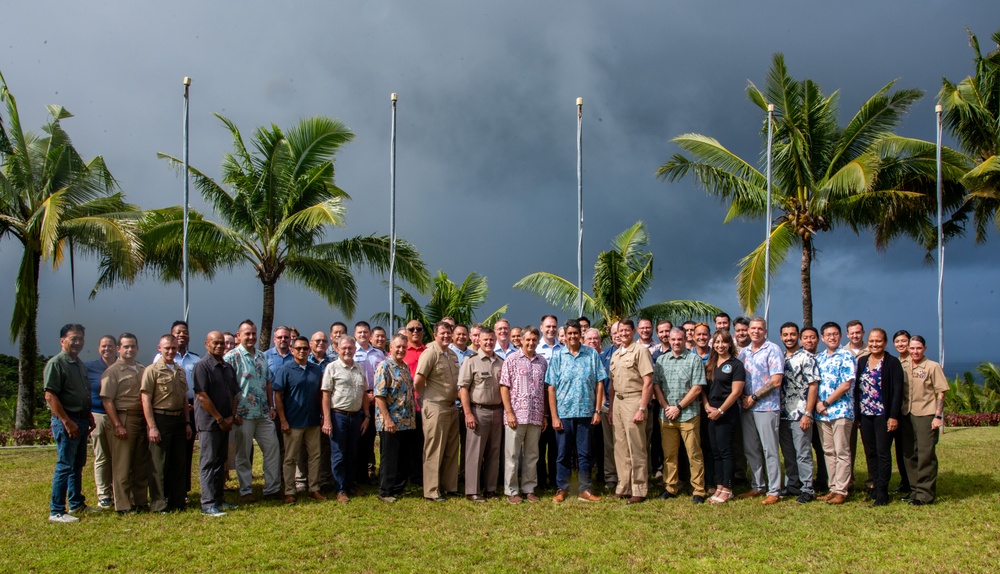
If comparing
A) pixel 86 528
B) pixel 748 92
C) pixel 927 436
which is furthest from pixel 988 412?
pixel 86 528

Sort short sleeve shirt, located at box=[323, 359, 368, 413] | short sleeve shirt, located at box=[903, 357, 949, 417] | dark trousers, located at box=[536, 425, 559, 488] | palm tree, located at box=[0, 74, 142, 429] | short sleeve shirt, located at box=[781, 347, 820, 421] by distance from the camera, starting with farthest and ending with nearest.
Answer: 1. palm tree, located at box=[0, 74, 142, 429]
2. dark trousers, located at box=[536, 425, 559, 488]
3. short sleeve shirt, located at box=[323, 359, 368, 413]
4. short sleeve shirt, located at box=[781, 347, 820, 421]
5. short sleeve shirt, located at box=[903, 357, 949, 417]

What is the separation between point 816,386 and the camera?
27.7 feet

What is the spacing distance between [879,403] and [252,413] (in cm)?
666

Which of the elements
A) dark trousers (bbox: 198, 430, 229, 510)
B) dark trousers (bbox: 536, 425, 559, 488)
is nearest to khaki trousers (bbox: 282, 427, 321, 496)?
dark trousers (bbox: 198, 430, 229, 510)

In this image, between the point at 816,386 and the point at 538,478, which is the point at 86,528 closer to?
the point at 538,478

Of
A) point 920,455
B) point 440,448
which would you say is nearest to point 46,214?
point 440,448

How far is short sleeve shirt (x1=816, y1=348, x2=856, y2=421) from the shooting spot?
27.5 feet

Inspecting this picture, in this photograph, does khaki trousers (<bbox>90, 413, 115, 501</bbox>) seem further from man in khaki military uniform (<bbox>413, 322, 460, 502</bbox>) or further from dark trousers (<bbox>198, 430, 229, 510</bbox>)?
man in khaki military uniform (<bbox>413, 322, 460, 502</bbox>)

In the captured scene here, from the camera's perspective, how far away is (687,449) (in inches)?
335

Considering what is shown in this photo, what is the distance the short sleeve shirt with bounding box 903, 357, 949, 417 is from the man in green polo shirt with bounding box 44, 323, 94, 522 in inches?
340

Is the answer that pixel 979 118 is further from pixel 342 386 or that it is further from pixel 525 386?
pixel 342 386

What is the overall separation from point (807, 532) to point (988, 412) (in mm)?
16783

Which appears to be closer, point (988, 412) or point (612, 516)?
point (612, 516)

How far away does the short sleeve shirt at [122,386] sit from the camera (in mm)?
7945
